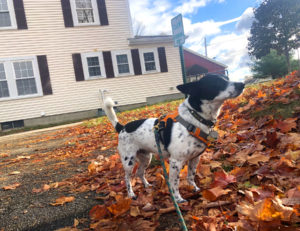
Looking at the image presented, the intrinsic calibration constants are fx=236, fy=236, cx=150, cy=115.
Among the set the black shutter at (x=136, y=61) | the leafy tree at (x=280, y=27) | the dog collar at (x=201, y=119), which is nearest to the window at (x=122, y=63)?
the black shutter at (x=136, y=61)

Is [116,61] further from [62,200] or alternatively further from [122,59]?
[62,200]

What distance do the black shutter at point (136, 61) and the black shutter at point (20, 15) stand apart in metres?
6.30

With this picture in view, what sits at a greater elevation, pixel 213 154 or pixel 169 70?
pixel 169 70

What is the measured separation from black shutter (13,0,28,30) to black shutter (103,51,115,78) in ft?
15.2

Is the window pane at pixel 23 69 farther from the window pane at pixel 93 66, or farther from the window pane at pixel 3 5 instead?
the window pane at pixel 93 66

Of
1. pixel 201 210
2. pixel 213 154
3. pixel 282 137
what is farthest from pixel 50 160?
pixel 282 137

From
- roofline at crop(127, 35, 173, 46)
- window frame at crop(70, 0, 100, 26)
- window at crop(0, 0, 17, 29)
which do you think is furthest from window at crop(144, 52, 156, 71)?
window at crop(0, 0, 17, 29)

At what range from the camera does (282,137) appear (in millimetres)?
2936

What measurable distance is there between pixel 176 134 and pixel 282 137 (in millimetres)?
1499

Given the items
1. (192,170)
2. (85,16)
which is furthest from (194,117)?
(85,16)

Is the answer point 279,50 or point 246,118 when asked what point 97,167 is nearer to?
point 246,118

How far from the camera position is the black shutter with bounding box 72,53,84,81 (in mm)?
14008

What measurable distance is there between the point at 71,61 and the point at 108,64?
2171mm

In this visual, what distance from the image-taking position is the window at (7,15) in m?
12.9
